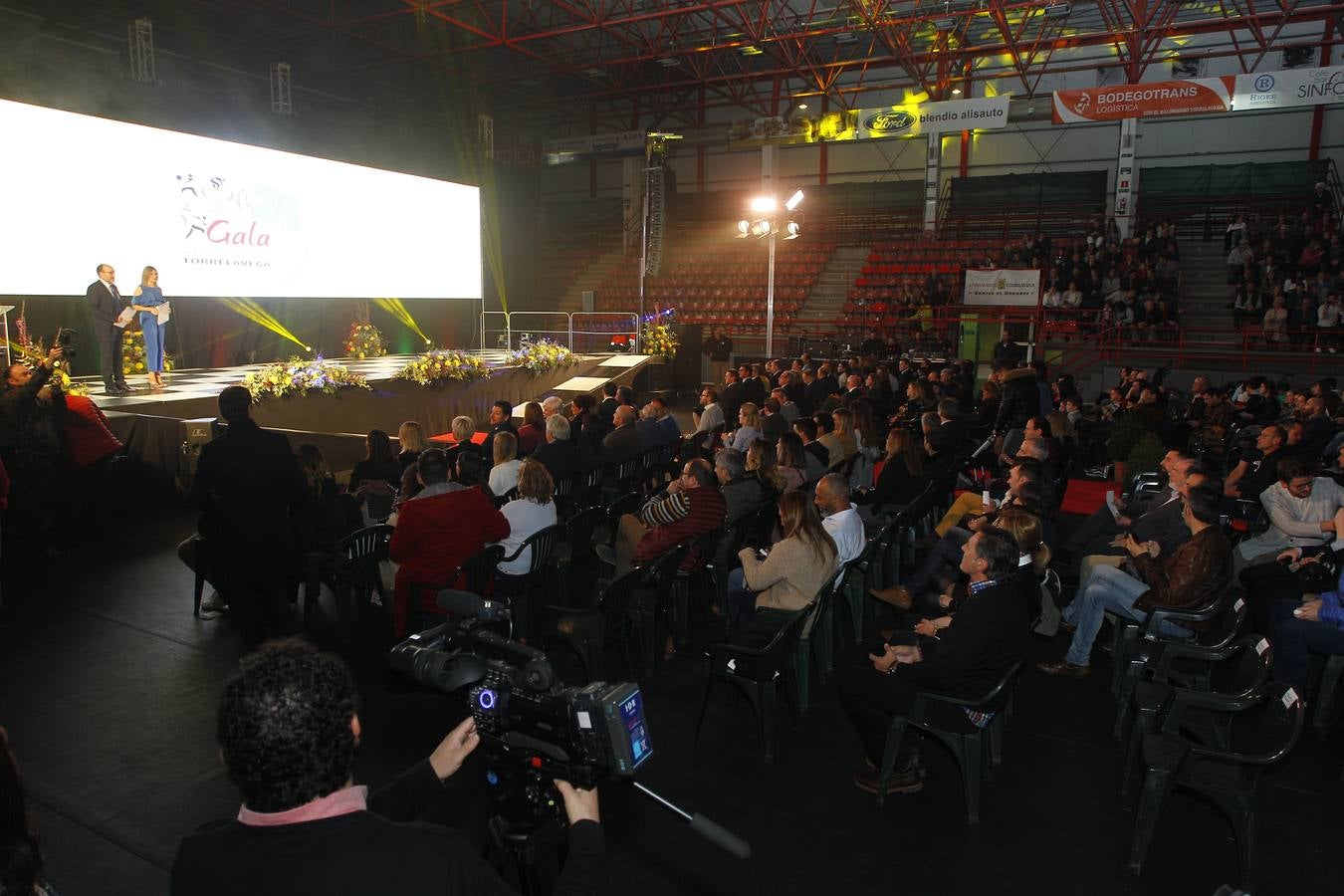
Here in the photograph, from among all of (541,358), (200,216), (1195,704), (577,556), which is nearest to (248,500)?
(577,556)

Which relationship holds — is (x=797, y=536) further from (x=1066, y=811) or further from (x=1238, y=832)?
(x=1238, y=832)

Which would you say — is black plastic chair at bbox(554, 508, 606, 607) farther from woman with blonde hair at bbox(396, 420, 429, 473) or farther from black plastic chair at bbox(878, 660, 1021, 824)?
black plastic chair at bbox(878, 660, 1021, 824)

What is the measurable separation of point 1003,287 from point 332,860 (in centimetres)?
1646

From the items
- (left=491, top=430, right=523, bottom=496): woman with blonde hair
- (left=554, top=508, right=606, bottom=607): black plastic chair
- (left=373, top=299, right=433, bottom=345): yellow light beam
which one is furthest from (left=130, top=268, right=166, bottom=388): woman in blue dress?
(left=373, top=299, right=433, bottom=345): yellow light beam

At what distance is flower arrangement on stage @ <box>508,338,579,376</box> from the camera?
12.6m

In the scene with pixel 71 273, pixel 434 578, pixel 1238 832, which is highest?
pixel 71 273

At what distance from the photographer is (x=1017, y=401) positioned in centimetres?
876

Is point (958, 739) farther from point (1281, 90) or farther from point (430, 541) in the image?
point (1281, 90)

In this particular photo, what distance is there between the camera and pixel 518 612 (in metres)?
4.43

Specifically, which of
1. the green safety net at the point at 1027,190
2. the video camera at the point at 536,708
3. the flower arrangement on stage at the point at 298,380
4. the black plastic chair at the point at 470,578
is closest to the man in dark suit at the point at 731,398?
the flower arrangement on stage at the point at 298,380

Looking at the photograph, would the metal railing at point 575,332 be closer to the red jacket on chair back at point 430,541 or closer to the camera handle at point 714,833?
the red jacket on chair back at point 430,541

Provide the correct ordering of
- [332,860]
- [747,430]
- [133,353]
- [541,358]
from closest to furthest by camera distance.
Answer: [332,860] → [747,430] → [133,353] → [541,358]

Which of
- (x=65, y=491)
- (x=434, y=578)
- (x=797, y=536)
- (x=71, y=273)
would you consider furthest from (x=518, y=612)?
(x=71, y=273)

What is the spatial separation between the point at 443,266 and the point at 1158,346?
506 inches
